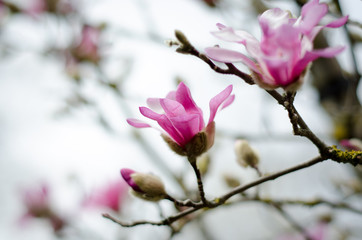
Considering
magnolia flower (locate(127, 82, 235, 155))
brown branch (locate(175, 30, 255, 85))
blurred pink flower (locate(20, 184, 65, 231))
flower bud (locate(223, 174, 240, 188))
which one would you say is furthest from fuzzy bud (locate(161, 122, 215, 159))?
blurred pink flower (locate(20, 184, 65, 231))

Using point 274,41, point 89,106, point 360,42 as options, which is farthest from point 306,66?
point 89,106

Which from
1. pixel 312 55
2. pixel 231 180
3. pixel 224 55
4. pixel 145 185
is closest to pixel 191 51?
pixel 224 55

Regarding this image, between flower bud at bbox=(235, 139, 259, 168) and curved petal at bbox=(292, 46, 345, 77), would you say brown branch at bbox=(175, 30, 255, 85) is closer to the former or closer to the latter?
curved petal at bbox=(292, 46, 345, 77)

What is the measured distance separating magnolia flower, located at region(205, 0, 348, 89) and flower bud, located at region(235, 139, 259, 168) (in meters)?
0.29

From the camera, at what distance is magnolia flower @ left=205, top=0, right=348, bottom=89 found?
41 centimetres

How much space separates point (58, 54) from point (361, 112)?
1.45m

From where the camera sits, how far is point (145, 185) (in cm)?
60

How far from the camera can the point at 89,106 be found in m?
1.56

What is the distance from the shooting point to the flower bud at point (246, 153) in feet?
2.38

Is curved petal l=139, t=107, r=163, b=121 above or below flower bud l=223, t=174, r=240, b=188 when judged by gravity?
above

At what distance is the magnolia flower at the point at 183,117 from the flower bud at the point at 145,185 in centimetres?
9

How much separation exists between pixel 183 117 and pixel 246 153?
0.28 metres

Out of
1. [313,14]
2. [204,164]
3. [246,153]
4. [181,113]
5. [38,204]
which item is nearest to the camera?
[313,14]

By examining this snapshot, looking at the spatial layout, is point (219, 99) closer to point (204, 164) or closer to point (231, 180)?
point (204, 164)
